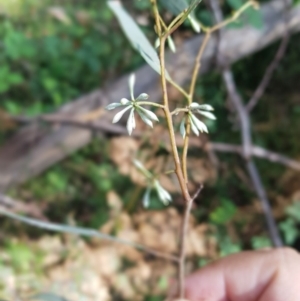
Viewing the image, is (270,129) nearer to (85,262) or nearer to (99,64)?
(99,64)

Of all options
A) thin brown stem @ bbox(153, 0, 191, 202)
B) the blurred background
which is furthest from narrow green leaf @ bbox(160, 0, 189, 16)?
the blurred background

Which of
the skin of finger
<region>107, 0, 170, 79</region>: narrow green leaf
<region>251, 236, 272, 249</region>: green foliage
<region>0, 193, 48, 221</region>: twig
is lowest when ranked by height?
the skin of finger

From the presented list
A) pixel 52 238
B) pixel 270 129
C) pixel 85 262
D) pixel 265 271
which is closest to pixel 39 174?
pixel 52 238

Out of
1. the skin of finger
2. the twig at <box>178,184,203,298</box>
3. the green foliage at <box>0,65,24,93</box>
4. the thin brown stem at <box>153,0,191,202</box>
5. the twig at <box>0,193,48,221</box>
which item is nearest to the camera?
the thin brown stem at <box>153,0,191,202</box>

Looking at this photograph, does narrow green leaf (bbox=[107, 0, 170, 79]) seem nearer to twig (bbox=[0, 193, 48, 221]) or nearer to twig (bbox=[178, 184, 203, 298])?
twig (bbox=[178, 184, 203, 298])

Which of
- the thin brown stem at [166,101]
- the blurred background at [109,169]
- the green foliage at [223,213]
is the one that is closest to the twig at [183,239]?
the thin brown stem at [166,101]
